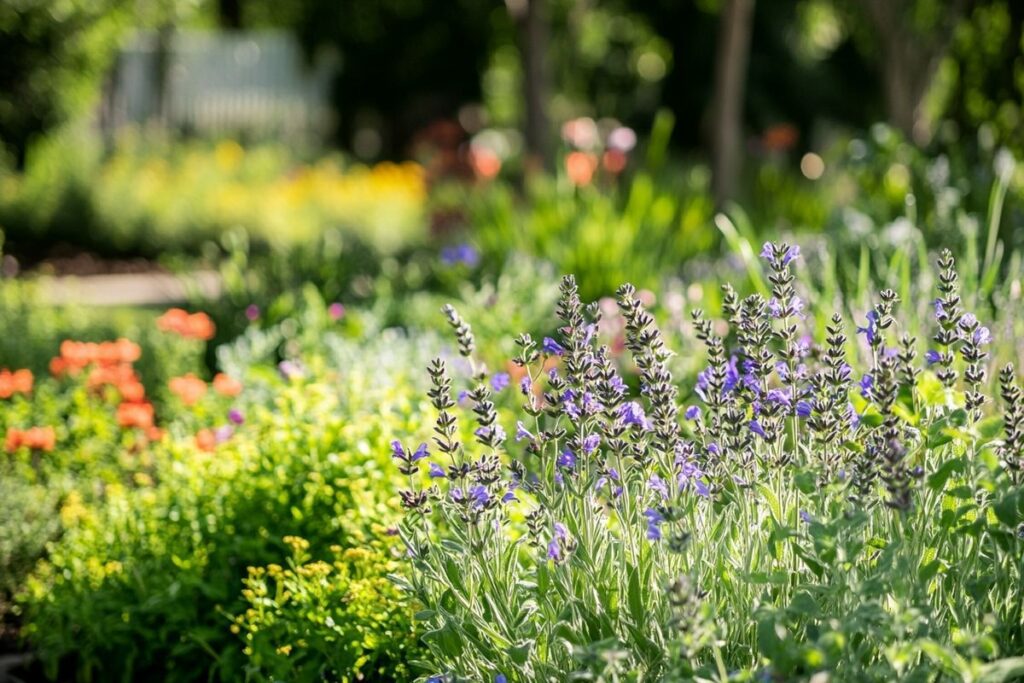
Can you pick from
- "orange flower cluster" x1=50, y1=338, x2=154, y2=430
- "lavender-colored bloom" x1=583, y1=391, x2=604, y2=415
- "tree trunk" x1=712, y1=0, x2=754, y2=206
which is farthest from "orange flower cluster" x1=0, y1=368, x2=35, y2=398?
"tree trunk" x1=712, y1=0, x2=754, y2=206

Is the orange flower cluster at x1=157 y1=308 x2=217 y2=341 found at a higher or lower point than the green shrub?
higher

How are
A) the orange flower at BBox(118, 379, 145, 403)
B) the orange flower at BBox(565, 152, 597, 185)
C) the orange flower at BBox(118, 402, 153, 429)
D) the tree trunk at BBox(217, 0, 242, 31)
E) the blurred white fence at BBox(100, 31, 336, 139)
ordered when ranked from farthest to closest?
the tree trunk at BBox(217, 0, 242, 31), the blurred white fence at BBox(100, 31, 336, 139), the orange flower at BBox(565, 152, 597, 185), the orange flower at BBox(118, 379, 145, 403), the orange flower at BBox(118, 402, 153, 429)

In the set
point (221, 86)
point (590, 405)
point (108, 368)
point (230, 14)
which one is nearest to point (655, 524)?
point (590, 405)

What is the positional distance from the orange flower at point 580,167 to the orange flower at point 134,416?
4.32 m

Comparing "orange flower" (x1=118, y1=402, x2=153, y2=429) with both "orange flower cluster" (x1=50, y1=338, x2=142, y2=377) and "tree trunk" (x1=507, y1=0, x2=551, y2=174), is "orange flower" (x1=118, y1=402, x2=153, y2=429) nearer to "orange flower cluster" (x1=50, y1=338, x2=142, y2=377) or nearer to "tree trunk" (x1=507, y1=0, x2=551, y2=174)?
"orange flower cluster" (x1=50, y1=338, x2=142, y2=377)

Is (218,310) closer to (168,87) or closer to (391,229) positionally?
→ (391,229)

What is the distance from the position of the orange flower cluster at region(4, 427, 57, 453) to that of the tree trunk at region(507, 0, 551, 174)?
8892 millimetres

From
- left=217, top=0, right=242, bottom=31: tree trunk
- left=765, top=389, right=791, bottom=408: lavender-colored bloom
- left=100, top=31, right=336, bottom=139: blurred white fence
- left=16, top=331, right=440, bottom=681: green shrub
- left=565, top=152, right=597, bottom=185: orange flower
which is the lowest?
left=16, top=331, right=440, bottom=681: green shrub

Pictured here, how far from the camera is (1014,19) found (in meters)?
8.01

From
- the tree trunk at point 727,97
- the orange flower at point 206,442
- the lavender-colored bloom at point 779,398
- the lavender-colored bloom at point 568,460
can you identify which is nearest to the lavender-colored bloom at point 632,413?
the lavender-colored bloom at point 568,460

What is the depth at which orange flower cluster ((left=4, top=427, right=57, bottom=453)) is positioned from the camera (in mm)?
4430

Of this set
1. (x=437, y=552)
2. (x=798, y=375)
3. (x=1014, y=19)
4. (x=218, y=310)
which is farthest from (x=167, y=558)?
(x=1014, y=19)

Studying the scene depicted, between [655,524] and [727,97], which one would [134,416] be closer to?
[655,524]

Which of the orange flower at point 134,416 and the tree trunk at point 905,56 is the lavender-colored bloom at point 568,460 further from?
the tree trunk at point 905,56
